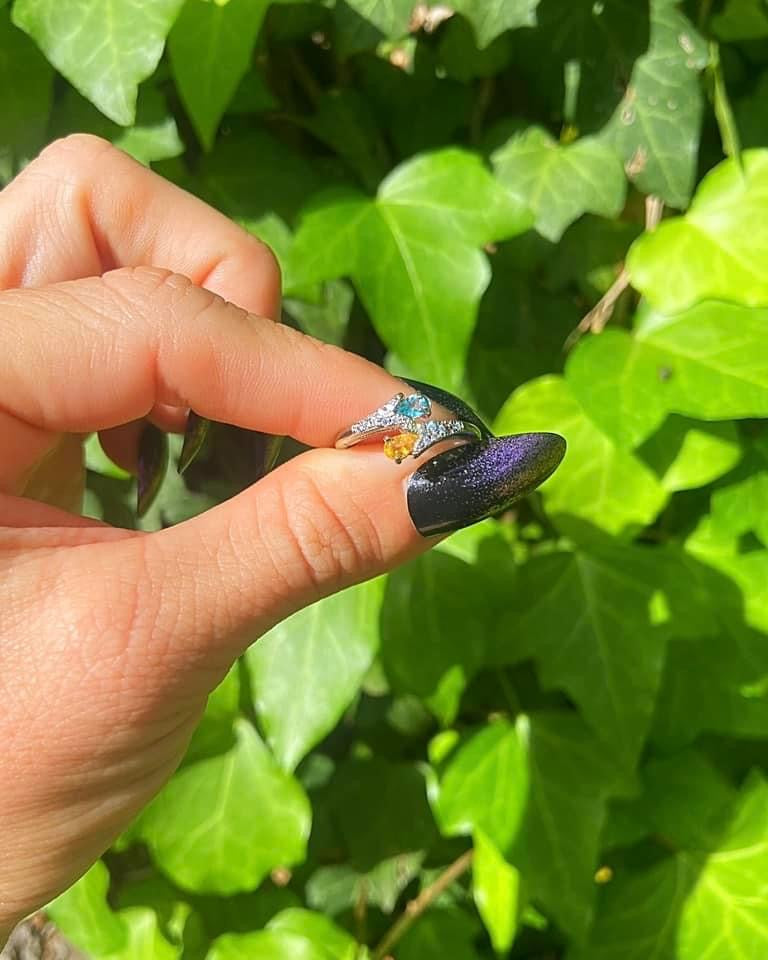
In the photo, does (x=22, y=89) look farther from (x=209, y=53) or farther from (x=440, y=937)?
(x=440, y=937)

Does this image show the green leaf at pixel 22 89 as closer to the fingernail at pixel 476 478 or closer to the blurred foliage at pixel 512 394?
the blurred foliage at pixel 512 394

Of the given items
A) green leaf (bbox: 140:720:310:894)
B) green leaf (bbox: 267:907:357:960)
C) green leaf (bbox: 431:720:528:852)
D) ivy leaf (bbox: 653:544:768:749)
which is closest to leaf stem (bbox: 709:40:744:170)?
ivy leaf (bbox: 653:544:768:749)

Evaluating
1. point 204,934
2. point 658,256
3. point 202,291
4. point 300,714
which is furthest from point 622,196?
point 204,934

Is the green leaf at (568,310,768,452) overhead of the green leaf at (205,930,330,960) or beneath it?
overhead

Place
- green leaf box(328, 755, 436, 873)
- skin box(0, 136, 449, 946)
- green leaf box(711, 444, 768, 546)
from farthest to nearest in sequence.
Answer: green leaf box(328, 755, 436, 873) → green leaf box(711, 444, 768, 546) → skin box(0, 136, 449, 946)

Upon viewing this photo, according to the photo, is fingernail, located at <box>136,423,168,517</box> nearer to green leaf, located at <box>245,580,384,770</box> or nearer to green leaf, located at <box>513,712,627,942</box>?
green leaf, located at <box>245,580,384,770</box>

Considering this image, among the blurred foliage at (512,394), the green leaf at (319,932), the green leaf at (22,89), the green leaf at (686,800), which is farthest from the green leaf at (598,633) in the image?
the green leaf at (22,89)

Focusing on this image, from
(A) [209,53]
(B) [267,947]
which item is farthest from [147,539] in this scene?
(B) [267,947]

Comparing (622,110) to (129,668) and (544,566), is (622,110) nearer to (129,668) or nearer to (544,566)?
(544,566)
